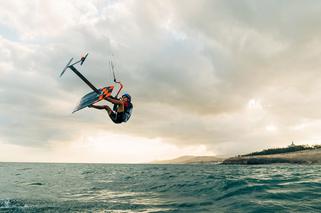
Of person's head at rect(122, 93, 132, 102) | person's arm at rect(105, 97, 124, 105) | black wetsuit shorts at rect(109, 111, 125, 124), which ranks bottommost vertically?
black wetsuit shorts at rect(109, 111, 125, 124)

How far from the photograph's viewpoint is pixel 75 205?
1828 cm

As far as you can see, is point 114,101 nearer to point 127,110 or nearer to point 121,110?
point 121,110

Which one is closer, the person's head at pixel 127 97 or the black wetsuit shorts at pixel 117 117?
the black wetsuit shorts at pixel 117 117

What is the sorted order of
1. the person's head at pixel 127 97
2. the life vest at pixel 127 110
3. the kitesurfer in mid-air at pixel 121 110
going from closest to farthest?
the kitesurfer in mid-air at pixel 121 110, the life vest at pixel 127 110, the person's head at pixel 127 97

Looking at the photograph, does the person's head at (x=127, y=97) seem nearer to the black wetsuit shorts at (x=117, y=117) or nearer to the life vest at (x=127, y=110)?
the life vest at (x=127, y=110)

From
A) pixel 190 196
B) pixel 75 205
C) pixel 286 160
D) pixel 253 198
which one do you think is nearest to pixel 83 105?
pixel 75 205

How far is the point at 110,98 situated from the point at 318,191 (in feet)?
51.1

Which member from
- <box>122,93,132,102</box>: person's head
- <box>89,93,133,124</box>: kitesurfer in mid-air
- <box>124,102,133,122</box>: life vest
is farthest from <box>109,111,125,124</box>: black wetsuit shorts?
<box>122,93,132,102</box>: person's head

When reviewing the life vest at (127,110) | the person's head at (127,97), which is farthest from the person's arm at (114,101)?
the person's head at (127,97)

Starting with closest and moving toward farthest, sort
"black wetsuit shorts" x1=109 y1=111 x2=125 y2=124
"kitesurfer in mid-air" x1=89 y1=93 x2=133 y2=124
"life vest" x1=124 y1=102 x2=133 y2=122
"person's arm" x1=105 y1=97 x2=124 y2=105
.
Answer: "person's arm" x1=105 y1=97 x2=124 y2=105 → "kitesurfer in mid-air" x1=89 y1=93 x2=133 y2=124 → "black wetsuit shorts" x1=109 y1=111 x2=125 y2=124 → "life vest" x1=124 y1=102 x2=133 y2=122

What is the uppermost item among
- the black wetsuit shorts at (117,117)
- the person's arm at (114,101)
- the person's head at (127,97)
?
the person's head at (127,97)

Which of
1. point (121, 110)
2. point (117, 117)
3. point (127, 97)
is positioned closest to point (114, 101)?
point (121, 110)

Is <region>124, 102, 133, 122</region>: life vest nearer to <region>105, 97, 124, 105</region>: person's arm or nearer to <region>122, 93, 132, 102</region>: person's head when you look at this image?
<region>122, 93, 132, 102</region>: person's head

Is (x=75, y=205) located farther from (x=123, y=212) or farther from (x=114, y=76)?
(x=114, y=76)
